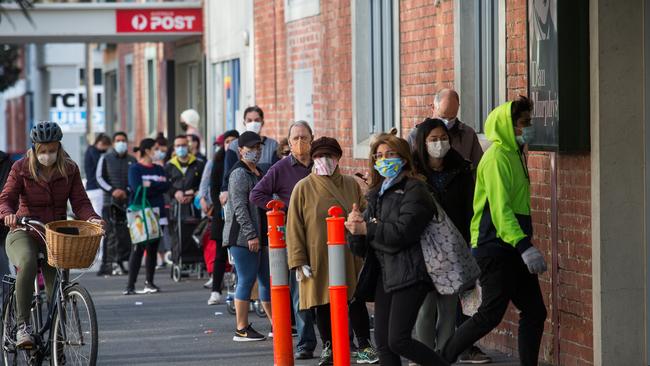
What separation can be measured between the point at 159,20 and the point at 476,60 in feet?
48.9

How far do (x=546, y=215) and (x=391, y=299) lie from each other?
239 centimetres

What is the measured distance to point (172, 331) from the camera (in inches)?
551

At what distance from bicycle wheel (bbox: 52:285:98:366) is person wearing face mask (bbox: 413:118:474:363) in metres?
2.14

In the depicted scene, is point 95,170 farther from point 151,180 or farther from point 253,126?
point 253,126

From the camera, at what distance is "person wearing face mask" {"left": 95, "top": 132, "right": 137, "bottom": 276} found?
65.7 feet

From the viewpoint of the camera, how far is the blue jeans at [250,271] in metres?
12.8

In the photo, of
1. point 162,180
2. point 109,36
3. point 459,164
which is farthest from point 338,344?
point 109,36

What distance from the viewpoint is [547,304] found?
1102 cm

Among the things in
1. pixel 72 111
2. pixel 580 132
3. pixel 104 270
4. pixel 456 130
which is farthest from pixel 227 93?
pixel 72 111

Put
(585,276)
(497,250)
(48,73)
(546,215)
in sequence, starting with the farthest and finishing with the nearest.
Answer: (48,73) → (546,215) → (585,276) → (497,250)

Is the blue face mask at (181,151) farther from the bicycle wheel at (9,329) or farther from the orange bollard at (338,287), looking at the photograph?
the orange bollard at (338,287)

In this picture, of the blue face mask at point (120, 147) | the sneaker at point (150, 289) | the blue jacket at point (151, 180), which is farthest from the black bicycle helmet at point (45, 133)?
the blue face mask at point (120, 147)

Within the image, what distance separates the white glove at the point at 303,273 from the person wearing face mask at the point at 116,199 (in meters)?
9.45

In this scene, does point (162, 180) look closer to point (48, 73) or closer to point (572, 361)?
Result: point (572, 361)
